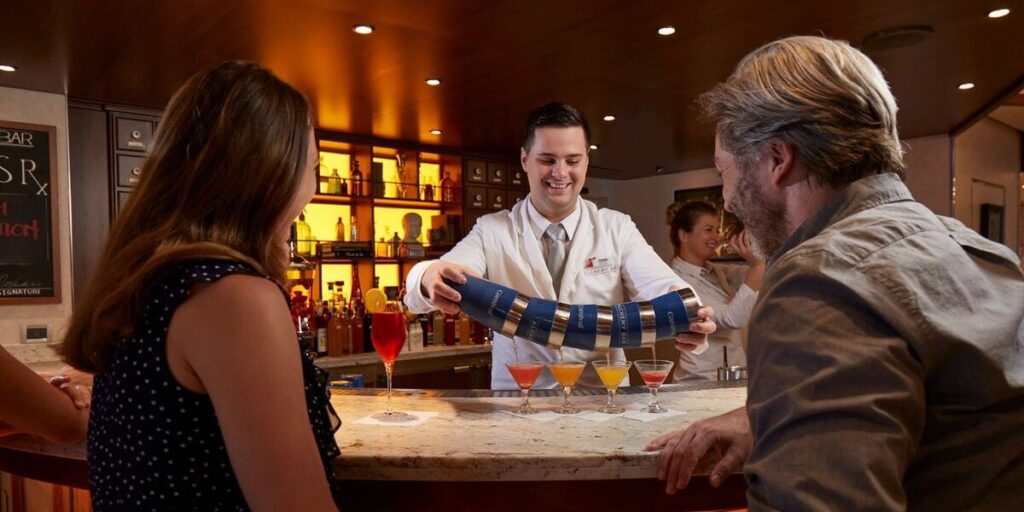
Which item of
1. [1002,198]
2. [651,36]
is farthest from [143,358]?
[1002,198]

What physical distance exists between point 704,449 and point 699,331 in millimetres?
506

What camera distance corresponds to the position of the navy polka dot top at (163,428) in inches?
36.6

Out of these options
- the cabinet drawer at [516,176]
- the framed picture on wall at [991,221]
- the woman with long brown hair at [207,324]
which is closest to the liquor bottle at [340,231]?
the cabinet drawer at [516,176]

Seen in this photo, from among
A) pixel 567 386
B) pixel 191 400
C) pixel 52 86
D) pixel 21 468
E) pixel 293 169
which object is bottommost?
pixel 21 468

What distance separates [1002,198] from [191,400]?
8724 mm

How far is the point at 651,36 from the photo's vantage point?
11.2 feet

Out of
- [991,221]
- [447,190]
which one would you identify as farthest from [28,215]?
[991,221]

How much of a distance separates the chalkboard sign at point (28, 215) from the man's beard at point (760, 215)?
459 centimetres

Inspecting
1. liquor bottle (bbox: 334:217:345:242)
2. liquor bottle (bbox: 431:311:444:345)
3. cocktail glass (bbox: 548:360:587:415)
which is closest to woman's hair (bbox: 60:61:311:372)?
cocktail glass (bbox: 548:360:587:415)

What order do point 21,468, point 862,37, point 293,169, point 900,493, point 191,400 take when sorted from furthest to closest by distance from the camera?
point 862,37 → point 21,468 → point 293,169 → point 191,400 → point 900,493

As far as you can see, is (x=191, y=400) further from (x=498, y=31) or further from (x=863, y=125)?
(x=498, y=31)

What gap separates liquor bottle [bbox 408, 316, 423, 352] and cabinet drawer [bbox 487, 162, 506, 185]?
6.39ft

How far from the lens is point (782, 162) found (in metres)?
0.98

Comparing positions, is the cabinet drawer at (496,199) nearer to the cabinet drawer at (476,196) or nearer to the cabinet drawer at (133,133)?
the cabinet drawer at (476,196)
